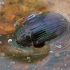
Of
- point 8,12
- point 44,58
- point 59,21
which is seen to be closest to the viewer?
point 44,58

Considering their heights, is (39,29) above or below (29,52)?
above

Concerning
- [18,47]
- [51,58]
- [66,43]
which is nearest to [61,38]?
[66,43]

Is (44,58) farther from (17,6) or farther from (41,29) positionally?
(17,6)

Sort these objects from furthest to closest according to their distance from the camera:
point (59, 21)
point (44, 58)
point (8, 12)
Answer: point (8, 12), point (59, 21), point (44, 58)

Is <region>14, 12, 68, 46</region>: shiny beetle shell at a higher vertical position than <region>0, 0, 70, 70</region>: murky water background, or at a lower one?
higher

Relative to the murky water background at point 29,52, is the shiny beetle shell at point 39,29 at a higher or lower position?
higher

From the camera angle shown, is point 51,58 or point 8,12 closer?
point 51,58

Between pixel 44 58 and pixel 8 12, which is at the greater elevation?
pixel 8 12

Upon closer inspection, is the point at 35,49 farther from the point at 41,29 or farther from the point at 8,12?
the point at 8,12
